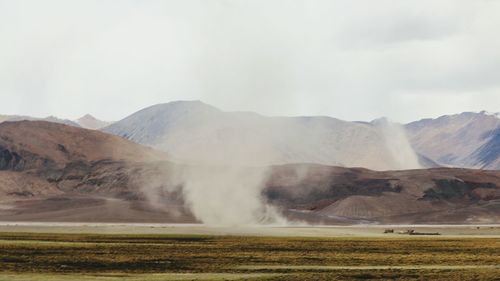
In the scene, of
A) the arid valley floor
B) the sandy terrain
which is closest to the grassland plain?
the arid valley floor

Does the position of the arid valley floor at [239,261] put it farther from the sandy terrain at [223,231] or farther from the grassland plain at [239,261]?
the sandy terrain at [223,231]

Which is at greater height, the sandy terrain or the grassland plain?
the sandy terrain

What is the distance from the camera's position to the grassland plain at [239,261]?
186ft

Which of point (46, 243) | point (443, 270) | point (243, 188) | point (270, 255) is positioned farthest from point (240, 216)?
point (443, 270)

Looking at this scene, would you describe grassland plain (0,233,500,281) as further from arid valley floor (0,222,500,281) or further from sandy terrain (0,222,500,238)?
sandy terrain (0,222,500,238)

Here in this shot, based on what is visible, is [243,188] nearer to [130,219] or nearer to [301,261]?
[130,219]

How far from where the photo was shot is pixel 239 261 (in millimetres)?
69375

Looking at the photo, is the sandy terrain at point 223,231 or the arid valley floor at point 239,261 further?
the sandy terrain at point 223,231

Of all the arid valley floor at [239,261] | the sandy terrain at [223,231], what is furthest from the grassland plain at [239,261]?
the sandy terrain at [223,231]

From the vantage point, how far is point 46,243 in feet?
299

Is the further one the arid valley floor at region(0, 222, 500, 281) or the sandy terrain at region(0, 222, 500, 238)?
the sandy terrain at region(0, 222, 500, 238)

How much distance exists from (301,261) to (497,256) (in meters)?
18.8

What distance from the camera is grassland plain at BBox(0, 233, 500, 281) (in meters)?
56.7

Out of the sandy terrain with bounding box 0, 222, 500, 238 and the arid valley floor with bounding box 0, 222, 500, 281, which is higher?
the sandy terrain with bounding box 0, 222, 500, 238
